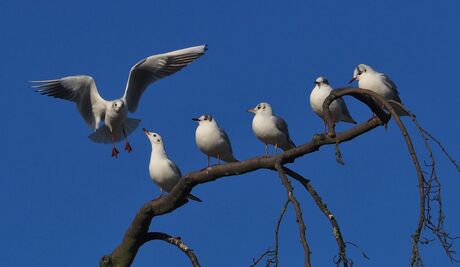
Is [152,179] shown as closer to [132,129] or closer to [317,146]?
[132,129]

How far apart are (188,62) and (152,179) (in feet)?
10.2

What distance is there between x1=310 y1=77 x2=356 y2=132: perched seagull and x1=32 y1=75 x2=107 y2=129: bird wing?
4.55 metres

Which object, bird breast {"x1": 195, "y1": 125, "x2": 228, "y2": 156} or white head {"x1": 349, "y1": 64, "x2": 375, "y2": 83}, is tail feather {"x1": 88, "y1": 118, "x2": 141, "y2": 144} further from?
white head {"x1": 349, "y1": 64, "x2": 375, "y2": 83}

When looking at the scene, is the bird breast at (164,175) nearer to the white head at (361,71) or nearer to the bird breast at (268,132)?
the bird breast at (268,132)

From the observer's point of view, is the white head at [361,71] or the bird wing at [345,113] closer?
the white head at [361,71]

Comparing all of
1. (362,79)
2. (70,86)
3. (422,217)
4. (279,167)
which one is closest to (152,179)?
(362,79)

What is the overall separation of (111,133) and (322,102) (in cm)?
502

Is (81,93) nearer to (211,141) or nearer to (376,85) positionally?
(211,141)

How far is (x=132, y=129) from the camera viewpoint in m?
14.5

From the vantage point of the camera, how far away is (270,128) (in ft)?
34.2

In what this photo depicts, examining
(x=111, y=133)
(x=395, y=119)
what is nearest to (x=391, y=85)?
(x=395, y=119)

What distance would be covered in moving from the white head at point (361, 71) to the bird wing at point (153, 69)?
2.98 meters

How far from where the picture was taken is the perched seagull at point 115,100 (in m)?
14.0

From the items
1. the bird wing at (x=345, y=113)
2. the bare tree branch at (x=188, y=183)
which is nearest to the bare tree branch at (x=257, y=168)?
the bare tree branch at (x=188, y=183)
